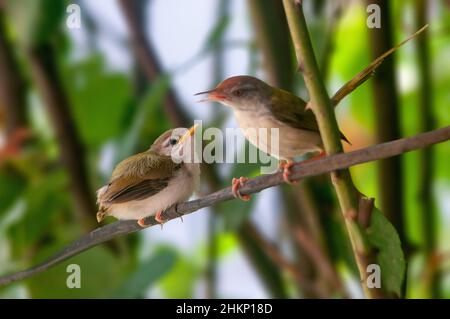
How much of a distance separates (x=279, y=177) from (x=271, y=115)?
142mm

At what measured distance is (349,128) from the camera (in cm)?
68

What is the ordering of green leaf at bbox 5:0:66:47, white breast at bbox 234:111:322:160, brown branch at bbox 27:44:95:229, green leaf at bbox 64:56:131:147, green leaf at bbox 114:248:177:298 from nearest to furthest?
white breast at bbox 234:111:322:160 < green leaf at bbox 114:248:177:298 < green leaf at bbox 5:0:66:47 < brown branch at bbox 27:44:95:229 < green leaf at bbox 64:56:131:147

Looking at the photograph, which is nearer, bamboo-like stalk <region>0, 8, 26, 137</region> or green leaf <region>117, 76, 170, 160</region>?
green leaf <region>117, 76, 170, 160</region>

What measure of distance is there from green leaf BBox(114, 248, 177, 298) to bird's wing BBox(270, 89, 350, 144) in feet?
0.55

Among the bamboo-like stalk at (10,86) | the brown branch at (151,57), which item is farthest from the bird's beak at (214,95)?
the bamboo-like stalk at (10,86)

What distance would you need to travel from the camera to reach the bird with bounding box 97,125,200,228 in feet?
1.21

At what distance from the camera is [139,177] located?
0.39 meters

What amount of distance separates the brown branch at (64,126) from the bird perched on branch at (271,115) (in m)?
0.38

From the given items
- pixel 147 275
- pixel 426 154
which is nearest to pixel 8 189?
pixel 147 275

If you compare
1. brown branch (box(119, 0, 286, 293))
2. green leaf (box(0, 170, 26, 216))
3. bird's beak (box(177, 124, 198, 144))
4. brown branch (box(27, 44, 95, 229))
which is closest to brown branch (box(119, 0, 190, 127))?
brown branch (box(119, 0, 286, 293))

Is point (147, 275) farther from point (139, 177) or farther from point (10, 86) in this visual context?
point (10, 86)

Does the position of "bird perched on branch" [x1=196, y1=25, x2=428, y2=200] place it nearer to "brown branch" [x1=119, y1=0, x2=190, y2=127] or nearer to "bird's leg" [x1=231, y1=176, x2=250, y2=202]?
"bird's leg" [x1=231, y1=176, x2=250, y2=202]

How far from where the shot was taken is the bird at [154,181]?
0.37 metres
